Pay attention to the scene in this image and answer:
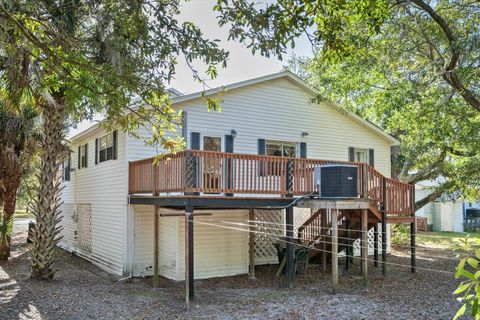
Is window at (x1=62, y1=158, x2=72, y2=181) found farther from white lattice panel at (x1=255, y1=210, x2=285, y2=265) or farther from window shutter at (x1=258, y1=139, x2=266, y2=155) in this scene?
white lattice panel at (x1=255, y1=210, x2=285, y2=265)

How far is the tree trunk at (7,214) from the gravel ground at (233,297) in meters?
1.51

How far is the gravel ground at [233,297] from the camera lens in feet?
26.6

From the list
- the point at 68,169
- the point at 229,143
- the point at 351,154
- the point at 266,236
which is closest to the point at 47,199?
the point at 229,143

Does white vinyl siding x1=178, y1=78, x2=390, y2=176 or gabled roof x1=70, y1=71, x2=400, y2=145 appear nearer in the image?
gabled roof x1=70, y1=71, x2=400, y2=145

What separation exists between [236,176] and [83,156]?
9.43 m

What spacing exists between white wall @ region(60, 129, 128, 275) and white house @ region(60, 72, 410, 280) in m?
0.03

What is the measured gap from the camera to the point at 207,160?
952cm

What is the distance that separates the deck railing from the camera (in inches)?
367

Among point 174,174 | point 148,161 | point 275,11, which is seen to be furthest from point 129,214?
point 275,11

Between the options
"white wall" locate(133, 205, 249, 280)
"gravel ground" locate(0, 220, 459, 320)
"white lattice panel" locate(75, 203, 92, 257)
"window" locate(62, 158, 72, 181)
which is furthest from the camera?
"window" locate(62, 158, 72, 181)

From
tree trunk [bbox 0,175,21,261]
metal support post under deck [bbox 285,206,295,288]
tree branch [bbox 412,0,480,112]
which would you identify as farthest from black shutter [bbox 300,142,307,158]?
tree trunk [bbox 0,175,21,261]

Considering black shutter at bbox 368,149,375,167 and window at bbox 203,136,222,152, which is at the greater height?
window at bbox 203,136,222,152

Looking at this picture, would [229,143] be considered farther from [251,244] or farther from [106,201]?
[106,201]

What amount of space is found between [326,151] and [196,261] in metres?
6.39
